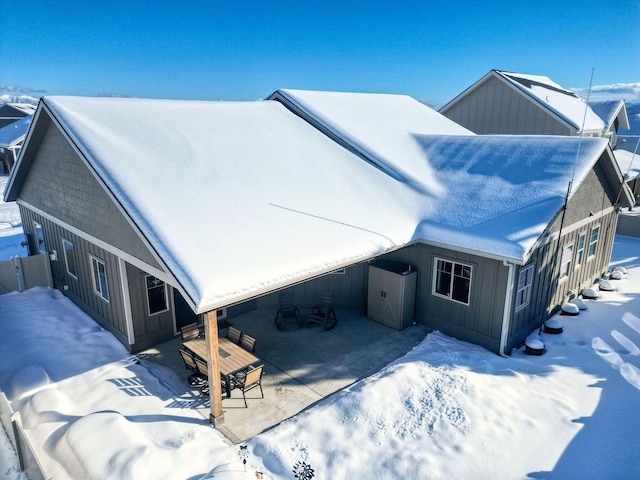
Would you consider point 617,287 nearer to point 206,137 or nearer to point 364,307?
point 364,307

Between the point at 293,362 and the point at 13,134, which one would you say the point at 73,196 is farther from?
the point at 13,134

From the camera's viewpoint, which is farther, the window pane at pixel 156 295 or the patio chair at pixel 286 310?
the patio chair at pixel 286 310

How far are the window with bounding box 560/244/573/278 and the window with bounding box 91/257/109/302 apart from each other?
470 inches

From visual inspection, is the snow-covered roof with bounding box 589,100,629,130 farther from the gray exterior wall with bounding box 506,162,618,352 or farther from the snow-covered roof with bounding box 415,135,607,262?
the snow-covered roof with bounding box 415,135,607,262

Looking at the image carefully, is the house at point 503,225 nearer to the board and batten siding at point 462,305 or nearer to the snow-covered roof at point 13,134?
the board and batten siding at point 462,305

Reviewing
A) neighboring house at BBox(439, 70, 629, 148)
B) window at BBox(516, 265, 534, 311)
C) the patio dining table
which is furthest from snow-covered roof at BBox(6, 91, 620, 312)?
neighboring house at BBox(439, 70, 629, 148)

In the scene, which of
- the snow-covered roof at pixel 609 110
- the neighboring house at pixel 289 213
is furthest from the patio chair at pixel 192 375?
the snow-covered roof at pixel 609 110

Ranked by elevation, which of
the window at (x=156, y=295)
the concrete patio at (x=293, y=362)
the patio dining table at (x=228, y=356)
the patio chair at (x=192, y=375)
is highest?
the window at (x=156, y=295)

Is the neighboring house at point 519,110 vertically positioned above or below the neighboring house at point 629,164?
above

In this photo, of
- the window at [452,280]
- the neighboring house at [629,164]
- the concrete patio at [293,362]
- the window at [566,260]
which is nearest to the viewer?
the concrete patio at [293,362]

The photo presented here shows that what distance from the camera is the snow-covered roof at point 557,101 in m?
23.1

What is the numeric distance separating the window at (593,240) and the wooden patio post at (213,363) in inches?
465

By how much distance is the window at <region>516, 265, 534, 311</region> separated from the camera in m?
10.2

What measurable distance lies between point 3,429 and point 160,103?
351 inches
